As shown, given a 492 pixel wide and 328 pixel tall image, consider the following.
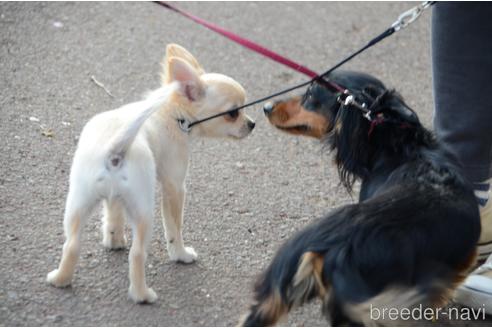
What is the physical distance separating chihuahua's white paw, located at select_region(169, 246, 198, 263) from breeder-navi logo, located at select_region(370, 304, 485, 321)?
1.14m

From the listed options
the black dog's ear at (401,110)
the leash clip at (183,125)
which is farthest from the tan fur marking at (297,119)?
the leash clip at (183,125)

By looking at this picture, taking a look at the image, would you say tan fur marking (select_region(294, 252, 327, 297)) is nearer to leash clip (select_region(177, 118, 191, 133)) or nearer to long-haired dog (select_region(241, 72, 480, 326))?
long-haired dog (select_region(241, 72, 480, 326))

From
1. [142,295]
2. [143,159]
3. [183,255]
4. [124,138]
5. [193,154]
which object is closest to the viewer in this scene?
[124,138]

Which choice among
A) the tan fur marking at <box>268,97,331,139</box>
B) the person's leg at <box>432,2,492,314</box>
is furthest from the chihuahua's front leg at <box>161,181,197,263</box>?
the person's leg at <box>432,2,492,314</box>

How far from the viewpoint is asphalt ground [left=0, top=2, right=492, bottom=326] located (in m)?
3.39

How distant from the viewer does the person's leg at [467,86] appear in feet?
11.9

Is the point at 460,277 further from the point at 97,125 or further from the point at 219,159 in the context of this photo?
the point at 219,159

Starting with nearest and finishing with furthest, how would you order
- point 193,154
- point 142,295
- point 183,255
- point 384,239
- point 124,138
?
point 384,239, point 124,138, point 142,295, point 183,255, point 193,154

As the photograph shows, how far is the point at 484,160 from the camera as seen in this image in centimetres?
387

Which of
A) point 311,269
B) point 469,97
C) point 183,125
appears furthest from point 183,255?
point 469,97

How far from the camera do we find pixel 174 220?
3.58 meters

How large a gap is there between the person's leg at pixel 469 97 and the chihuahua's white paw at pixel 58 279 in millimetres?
1788

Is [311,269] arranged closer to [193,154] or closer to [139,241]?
[139,241]

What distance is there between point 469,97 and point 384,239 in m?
1.29
